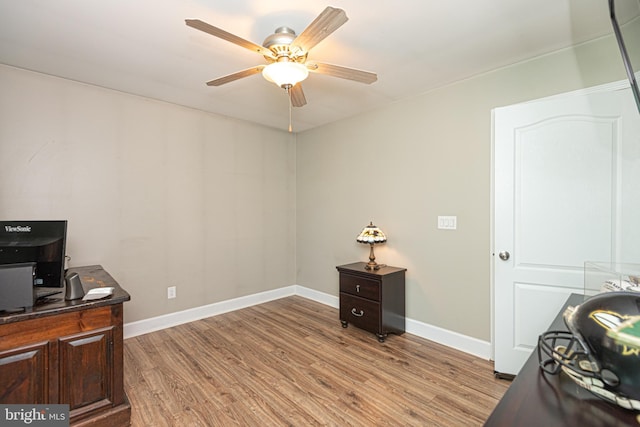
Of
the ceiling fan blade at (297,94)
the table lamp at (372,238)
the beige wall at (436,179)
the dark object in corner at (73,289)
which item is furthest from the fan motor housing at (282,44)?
the table lamp at (372,238)

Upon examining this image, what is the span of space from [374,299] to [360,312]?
0.25 m

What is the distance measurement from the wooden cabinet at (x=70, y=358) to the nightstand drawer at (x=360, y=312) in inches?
80.8

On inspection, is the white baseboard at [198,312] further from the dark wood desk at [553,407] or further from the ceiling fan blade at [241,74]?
the dark wood desk at [553,407]

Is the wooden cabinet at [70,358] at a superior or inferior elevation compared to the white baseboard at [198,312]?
superior

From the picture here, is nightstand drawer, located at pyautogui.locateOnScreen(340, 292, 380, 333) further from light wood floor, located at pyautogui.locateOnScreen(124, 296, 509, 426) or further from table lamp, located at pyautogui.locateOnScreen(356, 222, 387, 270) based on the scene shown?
table lamp, located at pyautogui.locateOnScreen(356, 222, 387, 270)

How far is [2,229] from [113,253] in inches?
54.1

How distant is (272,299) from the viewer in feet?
14.1

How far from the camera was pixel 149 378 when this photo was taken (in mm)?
2357

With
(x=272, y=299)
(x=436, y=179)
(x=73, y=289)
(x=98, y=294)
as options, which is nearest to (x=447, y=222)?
(x=436, y=179)

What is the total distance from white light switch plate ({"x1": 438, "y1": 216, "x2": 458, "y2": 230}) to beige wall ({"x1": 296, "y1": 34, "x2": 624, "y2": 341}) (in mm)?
53

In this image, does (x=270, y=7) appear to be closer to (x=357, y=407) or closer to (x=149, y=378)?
(x=357, y=407)

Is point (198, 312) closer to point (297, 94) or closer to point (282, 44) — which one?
point (297, 94)

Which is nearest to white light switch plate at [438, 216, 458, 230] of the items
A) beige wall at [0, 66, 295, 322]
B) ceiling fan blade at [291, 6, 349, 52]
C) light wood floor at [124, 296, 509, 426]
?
light wood floor at [124, 296, 509, 426]

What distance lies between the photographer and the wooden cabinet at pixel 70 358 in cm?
153
